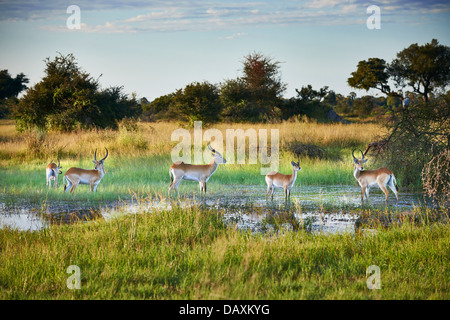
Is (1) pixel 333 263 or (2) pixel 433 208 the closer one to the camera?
(1) pixel 333 263

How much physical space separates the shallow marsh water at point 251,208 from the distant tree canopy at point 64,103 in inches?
683

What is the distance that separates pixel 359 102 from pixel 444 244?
43.6 m

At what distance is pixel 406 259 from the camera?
5.52m

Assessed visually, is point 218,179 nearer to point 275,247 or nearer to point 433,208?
point 433,208

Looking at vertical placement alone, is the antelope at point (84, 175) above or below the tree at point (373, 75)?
below

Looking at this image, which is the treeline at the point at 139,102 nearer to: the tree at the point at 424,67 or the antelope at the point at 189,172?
the tree at the point at 424,67

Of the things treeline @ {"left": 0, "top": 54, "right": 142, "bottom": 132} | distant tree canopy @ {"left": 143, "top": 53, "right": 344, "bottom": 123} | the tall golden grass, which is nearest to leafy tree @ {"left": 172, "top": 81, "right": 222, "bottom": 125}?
distant tree canopy @ {"left": 143, "top": 53, "right": 344, "bottom": 123}

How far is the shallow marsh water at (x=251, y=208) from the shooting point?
7.56 meters

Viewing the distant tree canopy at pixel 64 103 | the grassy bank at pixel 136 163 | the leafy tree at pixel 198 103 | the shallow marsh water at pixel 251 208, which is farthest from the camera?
the leafy tree at pixel 198 103

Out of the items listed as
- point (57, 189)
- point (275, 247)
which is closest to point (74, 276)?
point (275, 247)

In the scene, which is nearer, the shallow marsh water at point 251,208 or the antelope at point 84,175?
the shallow marsh water at point 251,208

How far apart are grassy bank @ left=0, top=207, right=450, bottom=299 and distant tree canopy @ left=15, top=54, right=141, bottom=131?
2128 cm

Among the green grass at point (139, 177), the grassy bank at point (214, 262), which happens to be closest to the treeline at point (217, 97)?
the green grass at point (139, 177)

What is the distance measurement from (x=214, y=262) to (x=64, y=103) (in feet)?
79.8
